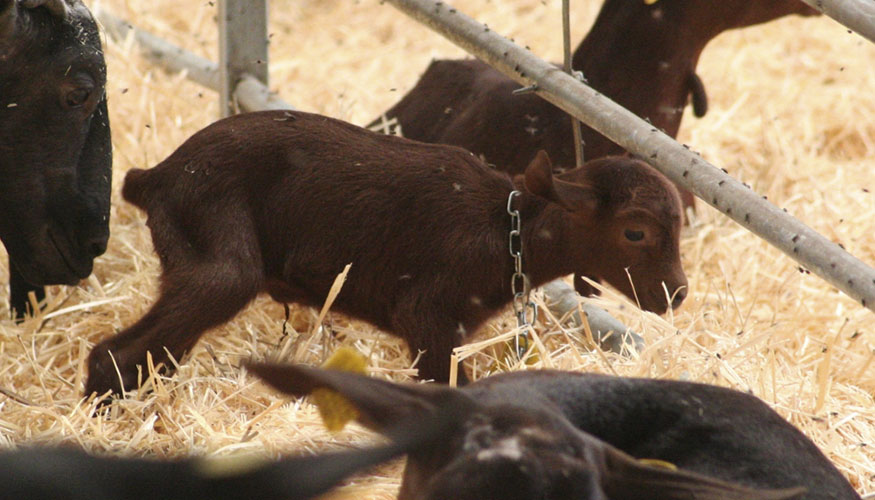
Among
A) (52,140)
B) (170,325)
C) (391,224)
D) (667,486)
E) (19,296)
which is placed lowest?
(19,296)

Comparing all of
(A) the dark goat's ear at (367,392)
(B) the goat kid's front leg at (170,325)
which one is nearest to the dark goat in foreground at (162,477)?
(A) the dark goat's ear at (367,392)

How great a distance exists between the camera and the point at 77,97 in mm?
2902

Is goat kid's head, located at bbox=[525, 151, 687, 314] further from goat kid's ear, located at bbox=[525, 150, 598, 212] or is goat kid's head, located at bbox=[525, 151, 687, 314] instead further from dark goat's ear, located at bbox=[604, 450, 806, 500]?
dark goat's ear, located at bbox=[604, 450, 806, 500]

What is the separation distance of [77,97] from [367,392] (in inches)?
70.5

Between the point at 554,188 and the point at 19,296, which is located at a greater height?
the point at 554,188

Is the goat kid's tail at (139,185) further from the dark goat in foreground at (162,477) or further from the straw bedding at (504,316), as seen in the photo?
the dark goat in foreground at (162,477)

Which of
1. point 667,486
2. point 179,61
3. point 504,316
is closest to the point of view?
point 667,486

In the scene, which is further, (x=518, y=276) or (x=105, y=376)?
(x=518, y=276)

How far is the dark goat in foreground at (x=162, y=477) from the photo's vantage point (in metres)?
0.90

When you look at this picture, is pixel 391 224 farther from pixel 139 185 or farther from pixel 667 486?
pixel 667 486

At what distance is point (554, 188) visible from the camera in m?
2.69

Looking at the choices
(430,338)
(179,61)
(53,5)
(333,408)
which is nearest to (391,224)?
(430,338)

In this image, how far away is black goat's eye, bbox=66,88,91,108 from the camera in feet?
9.48

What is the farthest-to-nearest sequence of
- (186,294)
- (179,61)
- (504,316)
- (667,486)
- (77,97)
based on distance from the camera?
(179,61) → (504,316) → (77,97) → (186,294) → (667,486)
